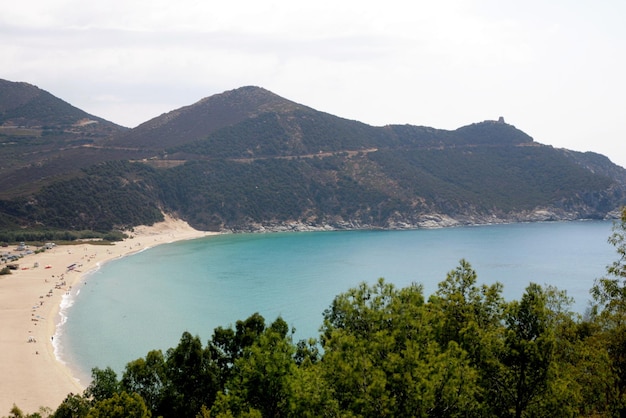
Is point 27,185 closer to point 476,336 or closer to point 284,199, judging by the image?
point 284,199

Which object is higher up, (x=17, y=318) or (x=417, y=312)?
(x=417, y=312)

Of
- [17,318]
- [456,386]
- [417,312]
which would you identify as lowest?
[17,318]

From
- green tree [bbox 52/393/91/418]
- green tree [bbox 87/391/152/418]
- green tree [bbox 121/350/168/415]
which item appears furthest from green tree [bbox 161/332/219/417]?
green tree [bbox 87/391/152/418]

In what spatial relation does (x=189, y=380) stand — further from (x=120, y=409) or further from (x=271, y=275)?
(x=271, y=275)

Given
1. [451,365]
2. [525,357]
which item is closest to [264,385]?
[451,365]

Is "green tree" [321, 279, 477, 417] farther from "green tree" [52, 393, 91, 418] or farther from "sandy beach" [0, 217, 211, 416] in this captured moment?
"sandy beach" [0, 217, 211, 416]

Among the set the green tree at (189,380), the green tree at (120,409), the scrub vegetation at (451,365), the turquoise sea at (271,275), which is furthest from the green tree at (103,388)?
the turquoise sea at (271,275)

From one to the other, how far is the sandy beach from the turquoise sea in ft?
6.90

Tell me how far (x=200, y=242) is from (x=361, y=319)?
13138cm

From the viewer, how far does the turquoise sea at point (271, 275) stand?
194 feet

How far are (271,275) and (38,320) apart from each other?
41.7 metres

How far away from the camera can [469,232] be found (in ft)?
554

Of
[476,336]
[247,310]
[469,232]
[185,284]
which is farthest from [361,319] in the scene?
[469,232]

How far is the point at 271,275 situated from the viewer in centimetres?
9419
